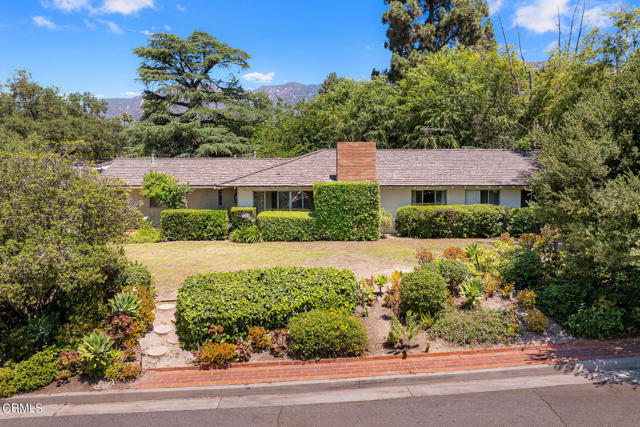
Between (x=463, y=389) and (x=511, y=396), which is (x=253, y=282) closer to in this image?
(x=463, y=389)

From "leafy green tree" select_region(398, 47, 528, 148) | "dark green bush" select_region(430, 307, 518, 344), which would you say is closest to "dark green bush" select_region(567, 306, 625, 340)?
"dark green bush" select_region(430, 307, 518, 344)

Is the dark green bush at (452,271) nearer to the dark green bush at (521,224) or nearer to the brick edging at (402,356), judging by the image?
the brick edging at (402,356)

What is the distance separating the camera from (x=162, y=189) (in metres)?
20.9

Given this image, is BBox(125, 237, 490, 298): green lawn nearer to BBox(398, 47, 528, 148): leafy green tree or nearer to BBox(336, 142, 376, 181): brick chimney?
BBox(336, 142, 376, 181): brick chimney

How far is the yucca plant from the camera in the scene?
748cm

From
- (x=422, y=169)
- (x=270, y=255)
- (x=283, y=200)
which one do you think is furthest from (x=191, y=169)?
(x=422, y=169)

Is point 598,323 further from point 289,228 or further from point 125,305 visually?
point 289,228

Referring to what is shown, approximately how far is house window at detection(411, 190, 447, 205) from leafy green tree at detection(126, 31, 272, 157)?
20.5 m

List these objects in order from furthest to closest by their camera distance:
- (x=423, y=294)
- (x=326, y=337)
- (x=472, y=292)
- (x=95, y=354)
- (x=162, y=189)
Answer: (x=162, y=189) < (x=472, y=292) < (x=423, y=294) < (x=326, y=337) < (x=95, y=354)

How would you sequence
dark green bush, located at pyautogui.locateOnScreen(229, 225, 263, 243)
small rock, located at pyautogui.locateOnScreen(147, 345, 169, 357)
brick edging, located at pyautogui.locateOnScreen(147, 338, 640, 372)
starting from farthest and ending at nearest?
dark green bush, located at pyautogui.locateOnScreen(229, 225, 263, 243), small rock, located at pyautogui.locateOnScreen(147, 345, 169, 357), brick edging, located at pyautogui.locateOnScreen(147, 338, 640, 372)

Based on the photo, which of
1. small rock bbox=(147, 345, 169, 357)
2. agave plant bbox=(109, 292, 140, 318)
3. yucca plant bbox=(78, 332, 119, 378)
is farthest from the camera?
agave plant bbox=(109, 292, 140, 318)

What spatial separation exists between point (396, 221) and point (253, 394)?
14168 millimetres

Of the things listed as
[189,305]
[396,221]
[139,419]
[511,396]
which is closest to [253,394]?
[139,419]

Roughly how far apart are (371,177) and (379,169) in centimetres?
Result: 303
